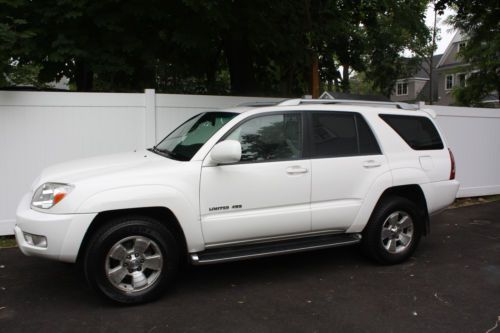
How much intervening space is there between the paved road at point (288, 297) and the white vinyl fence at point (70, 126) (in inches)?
44.3

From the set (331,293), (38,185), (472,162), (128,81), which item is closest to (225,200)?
(331,293)

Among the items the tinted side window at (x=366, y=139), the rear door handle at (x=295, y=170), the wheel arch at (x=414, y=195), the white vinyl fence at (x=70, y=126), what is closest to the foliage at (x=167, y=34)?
the white vinyl fence at (x=70, y=126)

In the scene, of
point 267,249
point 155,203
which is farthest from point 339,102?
point 155,203

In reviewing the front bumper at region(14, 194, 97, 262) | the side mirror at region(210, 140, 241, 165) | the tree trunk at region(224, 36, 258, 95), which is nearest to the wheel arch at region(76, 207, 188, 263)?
the front bumper at region(14, 194, 97, 262)

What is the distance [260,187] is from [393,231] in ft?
6.07

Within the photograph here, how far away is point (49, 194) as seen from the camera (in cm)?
415

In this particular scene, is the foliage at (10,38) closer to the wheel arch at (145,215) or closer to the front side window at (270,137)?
the wheel arch at (145,215)

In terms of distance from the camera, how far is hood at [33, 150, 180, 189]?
4.23m

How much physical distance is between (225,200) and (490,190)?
747 centimetres

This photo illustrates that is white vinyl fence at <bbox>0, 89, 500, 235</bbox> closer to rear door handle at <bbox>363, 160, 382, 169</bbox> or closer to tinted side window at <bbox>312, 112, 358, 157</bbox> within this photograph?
tinted side window at <bbox>312, 112, 358, 157</bbox>

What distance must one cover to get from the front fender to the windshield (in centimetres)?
45

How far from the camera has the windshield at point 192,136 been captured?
4699 millimetres

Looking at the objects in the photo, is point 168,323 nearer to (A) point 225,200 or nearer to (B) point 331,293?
(A) point 225,200

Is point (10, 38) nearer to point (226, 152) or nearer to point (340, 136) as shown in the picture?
point (226, 152)
